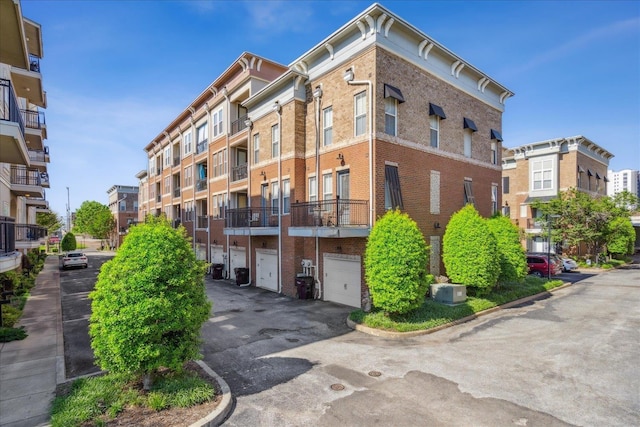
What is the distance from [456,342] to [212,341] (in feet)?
25.0

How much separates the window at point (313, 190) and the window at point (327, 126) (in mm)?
1906

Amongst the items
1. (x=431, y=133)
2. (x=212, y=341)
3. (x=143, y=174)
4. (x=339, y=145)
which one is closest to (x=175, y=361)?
(x=212, y=341)

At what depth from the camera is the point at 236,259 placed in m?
23.8

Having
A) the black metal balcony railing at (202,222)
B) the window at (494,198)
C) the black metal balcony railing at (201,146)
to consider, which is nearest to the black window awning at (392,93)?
the window at (494,198)

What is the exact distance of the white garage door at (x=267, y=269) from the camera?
63.8 feet

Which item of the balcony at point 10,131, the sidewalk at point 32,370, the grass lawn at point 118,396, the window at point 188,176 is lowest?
the sidewalk at point 32,370

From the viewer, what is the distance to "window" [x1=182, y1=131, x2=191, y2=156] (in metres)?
31.9

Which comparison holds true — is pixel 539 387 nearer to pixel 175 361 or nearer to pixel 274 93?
pixel 175 361

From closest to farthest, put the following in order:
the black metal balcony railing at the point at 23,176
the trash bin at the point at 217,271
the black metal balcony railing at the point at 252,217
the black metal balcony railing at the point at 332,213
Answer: the black metal balcony railing at the point at 332,213, the black metal balcony railing at the point at 252,217, the black metal balcony railing at the point at 23,176, the trash bin at the point at 217,271

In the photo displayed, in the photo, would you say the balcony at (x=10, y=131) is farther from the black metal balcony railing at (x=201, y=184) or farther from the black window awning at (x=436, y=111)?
the black metal balcony railing at (x=201, y=184)

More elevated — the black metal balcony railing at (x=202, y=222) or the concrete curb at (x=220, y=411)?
the black metal balcony railing at (x=202, y=222)

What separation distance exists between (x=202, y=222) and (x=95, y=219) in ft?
153

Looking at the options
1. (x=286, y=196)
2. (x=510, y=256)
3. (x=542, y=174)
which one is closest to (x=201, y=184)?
(x=286, y=196)

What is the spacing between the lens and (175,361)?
6676 millimetres
